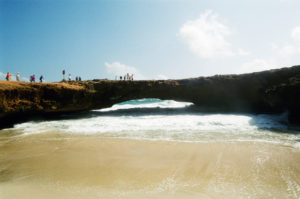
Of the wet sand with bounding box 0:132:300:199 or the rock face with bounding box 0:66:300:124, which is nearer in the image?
the wet sand with bounding box 0:132:300:199

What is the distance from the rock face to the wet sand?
247 inches

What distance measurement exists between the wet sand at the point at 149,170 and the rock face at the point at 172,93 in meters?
6.28

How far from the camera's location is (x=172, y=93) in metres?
15.6

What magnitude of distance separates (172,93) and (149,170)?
12.3 m

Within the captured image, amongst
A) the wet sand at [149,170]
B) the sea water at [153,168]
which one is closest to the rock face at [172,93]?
the sea water at [153,168]

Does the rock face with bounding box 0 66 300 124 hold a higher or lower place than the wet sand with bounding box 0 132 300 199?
higher

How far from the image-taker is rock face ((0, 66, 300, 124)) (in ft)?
34.0

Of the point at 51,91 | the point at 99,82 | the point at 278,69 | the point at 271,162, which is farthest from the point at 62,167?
the point at 278,69

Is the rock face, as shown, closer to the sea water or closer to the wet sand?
the sea water

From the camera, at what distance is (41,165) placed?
414 centimetres

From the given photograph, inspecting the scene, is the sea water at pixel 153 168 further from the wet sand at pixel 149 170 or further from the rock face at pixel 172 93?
the rock face at pixel 172 93

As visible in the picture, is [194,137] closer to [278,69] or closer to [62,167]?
[62,167]

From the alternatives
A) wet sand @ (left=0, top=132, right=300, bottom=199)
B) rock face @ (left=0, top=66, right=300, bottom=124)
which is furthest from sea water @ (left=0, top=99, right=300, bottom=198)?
rock face @ (left=0, top=66, right=300, bottom=124)

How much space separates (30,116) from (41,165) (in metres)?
10.5
